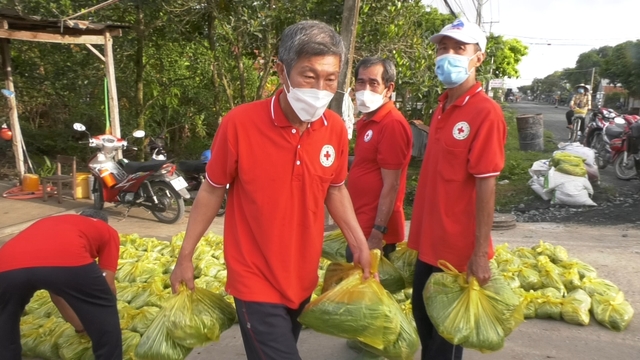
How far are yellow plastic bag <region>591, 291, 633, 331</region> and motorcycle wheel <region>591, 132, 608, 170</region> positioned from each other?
784cm

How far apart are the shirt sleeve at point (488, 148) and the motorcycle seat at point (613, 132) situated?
970 centimetres

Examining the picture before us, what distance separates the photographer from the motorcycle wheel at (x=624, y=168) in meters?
9.73

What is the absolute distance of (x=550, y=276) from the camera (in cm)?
436

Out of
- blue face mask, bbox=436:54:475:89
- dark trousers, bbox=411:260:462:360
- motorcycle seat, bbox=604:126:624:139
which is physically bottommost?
dark trousers, bbox=411:260:462:360

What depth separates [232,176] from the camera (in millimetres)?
2137

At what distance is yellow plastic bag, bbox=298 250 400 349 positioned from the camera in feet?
7.16

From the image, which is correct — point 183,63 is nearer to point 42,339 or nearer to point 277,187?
point 42,339

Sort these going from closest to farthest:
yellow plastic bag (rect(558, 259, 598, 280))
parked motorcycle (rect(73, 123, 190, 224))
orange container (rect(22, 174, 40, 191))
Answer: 1. yellow plastic bag (rect(558, 259, 598, 280))
2. parked motorcycle (rect(73, 123, 190, 224))
3. orange container (rect(22, 174, 40, 191))

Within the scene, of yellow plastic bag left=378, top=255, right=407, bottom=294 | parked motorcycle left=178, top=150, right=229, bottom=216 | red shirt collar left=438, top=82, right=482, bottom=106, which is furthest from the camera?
parked motorcycle left=178, top=150, right=229, bottom=216

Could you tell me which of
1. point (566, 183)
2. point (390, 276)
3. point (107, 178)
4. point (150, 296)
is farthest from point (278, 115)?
point (566, 183)

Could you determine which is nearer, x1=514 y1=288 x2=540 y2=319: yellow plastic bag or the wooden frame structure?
x1=514 y1=288 x2=540 y2=319: yellow plastic bag

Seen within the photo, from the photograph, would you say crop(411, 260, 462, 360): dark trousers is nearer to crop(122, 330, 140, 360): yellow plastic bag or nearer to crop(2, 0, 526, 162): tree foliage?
crop(122, 330, 140, 360): yellow plastic bag

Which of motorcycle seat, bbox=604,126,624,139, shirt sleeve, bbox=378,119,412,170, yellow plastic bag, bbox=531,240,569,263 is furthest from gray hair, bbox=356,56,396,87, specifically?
motorcycle seat, bbox=604,126,624,139

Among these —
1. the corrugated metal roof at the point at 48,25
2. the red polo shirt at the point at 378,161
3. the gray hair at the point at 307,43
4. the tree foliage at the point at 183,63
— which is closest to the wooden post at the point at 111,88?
the corrugated metal roof at the point at 48,25
